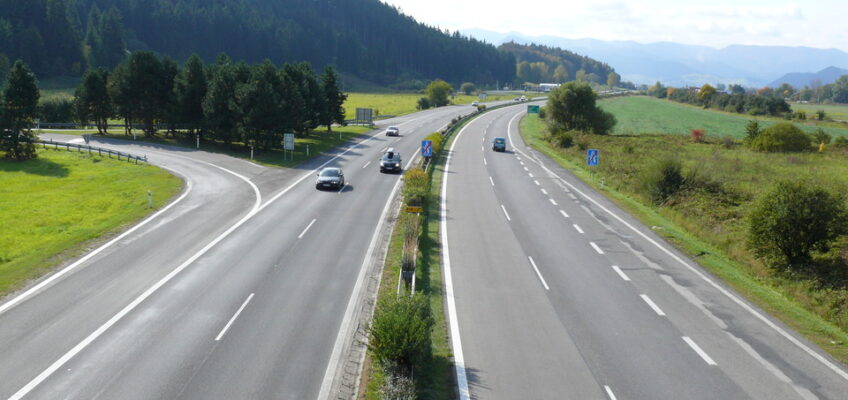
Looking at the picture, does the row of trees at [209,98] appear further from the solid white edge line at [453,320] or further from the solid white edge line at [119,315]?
the solid white edge line at [453,320]

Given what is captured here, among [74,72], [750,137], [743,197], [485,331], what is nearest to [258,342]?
[485,331]

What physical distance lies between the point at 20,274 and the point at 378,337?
1488 cm

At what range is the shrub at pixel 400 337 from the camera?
12.2 meters

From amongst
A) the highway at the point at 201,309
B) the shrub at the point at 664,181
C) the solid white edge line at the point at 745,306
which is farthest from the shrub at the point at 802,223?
the highway at the point at 201,309

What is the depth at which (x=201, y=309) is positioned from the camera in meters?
16.5

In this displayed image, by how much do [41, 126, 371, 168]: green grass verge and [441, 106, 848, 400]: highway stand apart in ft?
80.1

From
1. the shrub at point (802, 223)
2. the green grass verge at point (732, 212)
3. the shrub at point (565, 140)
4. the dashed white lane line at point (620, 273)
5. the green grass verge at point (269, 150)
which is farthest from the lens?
the shrub at point (565, 140)

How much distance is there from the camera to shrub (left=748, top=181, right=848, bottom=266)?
21.4 meters

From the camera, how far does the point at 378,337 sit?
495 inches

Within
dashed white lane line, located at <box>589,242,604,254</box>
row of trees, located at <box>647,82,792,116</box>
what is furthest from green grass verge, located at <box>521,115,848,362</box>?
row of trees, located at <box>647,82,792,116</box>

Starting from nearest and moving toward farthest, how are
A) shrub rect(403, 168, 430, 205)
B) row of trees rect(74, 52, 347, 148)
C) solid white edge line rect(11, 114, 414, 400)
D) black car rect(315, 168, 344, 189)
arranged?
solid white edge line rect(11, 114, 414, 400)
shrub rect(403, 168, 430, 205)
black car rect(315, 168, 344, 189)
row of trees rect(74, 52, 347, 148)

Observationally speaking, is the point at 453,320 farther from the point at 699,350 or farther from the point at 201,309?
the point at 201,309

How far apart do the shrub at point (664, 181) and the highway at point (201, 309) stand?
18038 millimetres

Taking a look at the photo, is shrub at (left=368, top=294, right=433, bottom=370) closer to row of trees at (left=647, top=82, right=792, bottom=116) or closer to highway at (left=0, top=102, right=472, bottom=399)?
highway at (left=0, top=102, right=472, bottom=399)
